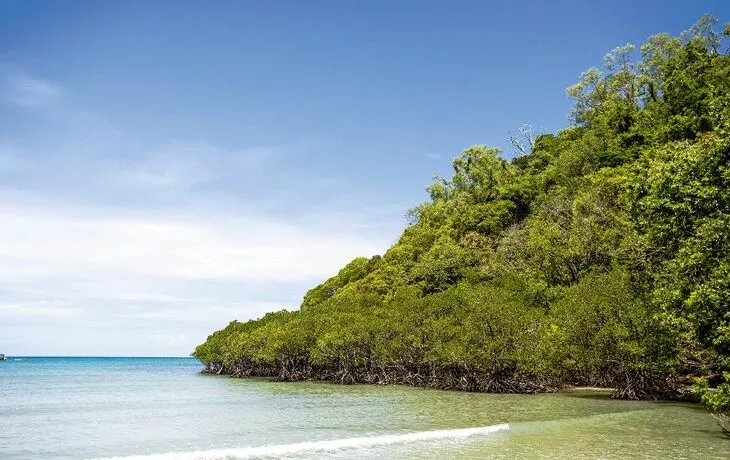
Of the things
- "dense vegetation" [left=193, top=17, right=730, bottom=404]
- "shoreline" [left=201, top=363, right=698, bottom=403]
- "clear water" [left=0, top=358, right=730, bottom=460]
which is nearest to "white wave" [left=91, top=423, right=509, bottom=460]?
"clear water" [left=0, top=358, right=730, bottom=460]

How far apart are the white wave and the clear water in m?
0.04

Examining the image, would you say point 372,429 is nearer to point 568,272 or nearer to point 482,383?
point 482,383

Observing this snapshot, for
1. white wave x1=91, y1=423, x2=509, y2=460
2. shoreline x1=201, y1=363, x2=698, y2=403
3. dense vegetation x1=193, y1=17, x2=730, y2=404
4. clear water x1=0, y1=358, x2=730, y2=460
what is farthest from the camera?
shoreline x1=201, y1=363, x2=698, y2=403

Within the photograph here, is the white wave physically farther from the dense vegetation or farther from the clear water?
the dense vegetation

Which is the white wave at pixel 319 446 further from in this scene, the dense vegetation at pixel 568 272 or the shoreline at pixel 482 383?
the shoreline at pixel 482 383

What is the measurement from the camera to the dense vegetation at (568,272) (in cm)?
1998

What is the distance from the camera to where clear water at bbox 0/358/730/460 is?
16.7 m

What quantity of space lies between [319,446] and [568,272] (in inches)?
1294

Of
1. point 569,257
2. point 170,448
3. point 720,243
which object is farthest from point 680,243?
point 569,257

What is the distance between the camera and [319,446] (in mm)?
17953

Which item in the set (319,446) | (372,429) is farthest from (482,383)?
(319,446)

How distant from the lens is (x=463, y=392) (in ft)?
121

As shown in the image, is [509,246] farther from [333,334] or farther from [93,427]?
[93,427]

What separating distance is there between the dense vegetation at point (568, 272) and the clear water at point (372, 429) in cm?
304
